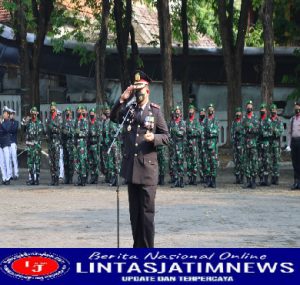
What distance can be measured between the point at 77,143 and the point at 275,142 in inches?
179

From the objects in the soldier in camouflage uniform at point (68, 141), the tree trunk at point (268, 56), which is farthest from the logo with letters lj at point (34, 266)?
the tree trunk at point (268, 56)

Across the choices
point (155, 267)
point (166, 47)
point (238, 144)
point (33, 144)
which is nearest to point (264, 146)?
point (238, 144)

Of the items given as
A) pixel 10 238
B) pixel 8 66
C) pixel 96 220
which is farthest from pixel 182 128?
pixel 8 66

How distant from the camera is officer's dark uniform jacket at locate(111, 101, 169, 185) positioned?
39.2ft

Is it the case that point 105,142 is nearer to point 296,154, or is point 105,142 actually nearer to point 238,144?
point 238,144

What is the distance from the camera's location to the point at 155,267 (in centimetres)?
849

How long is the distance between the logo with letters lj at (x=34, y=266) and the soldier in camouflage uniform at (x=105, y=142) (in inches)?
663

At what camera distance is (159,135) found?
39.5 ft

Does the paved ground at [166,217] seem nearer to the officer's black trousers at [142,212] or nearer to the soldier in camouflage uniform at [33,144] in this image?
the soldier in camouflage uniform at [33,144]

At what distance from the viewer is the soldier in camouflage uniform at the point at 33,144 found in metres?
26.3

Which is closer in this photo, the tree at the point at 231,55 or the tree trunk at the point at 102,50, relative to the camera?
the tree at the point at 231,55

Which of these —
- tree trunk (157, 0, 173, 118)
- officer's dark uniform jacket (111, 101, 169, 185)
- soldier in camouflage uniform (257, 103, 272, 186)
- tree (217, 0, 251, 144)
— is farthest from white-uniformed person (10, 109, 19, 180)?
officer's dark uniform jacket (111, 101, 169, 185)

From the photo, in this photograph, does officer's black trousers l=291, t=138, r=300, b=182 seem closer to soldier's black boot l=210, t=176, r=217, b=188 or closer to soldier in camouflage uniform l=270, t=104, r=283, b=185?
soldier in camouflage uniform l=270, t=104, r=283, b=185

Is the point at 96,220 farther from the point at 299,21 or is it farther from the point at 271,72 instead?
the point at 299,21
